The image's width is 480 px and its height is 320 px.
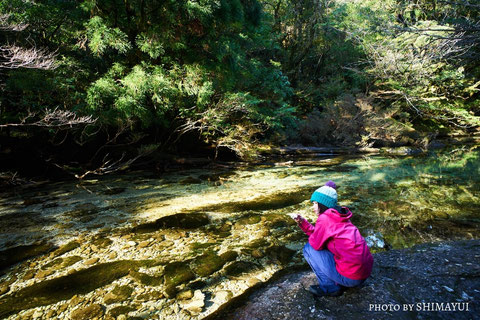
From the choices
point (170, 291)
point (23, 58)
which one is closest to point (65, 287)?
point (170, 291)

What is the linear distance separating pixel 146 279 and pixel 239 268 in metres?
1.02

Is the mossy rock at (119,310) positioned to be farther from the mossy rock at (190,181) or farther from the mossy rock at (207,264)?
the mossy rock at (190,181)

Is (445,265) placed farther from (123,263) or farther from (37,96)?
(37,96)

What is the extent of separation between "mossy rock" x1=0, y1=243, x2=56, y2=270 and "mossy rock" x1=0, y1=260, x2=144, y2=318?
759mm

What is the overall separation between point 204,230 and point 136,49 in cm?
636

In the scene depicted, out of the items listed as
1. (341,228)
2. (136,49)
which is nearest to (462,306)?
(341,228)

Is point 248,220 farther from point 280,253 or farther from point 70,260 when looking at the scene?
point 70,260

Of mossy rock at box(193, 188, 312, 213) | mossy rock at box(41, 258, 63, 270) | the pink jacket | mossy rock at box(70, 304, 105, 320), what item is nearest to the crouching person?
the pink jacket

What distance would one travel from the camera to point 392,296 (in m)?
2.11

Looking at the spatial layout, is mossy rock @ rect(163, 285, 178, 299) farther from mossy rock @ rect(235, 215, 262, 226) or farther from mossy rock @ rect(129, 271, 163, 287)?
mossy rock @ rect(235, 215, 262, 226)

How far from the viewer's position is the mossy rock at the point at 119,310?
2164 millimetres

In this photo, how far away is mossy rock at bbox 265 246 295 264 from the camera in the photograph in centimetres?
301

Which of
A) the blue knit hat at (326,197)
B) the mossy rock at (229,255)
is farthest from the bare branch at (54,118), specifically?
the blue knit hat at (326,197)

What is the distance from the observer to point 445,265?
253cm
